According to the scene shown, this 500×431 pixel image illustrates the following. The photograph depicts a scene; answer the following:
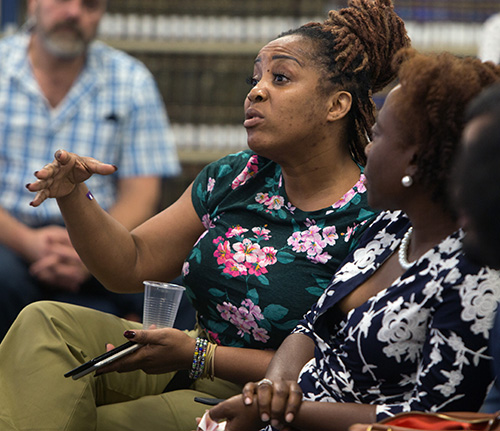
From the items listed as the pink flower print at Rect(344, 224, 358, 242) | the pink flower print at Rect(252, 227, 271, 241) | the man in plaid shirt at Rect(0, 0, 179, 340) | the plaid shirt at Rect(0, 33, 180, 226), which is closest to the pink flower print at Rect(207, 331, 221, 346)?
the pink flower print at Rect(252, 227, 271, 241)

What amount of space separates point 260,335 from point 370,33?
664 millimetres

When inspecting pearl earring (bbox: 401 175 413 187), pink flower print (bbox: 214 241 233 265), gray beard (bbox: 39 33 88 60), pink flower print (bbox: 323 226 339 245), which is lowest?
pink flower print (bbox: 214 241 233 265)

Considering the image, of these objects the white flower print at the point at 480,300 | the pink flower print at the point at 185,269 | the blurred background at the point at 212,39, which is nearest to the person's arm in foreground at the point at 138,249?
the pink flower print at the point at 185,269

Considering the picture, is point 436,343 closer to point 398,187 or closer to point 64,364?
point 398,187

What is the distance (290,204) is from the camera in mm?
1733

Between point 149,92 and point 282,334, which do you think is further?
point 149,92

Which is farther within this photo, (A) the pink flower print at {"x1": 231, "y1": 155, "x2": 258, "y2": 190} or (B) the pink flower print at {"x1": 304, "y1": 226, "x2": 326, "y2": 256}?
(A) the pink flower print at {"x1": 231, "y1": 155, "x2": 258, "y2": 190}

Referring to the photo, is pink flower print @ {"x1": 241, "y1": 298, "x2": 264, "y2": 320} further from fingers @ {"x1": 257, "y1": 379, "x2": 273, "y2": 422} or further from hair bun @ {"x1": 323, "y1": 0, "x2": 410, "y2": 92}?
hair bun @ {"x1": 323, "y1": 0, "x2": 410, "y2": 92}

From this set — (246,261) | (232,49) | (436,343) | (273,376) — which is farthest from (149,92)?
(436,343)

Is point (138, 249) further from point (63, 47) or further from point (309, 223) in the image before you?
point (63, 47)

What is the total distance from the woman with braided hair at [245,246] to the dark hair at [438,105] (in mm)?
377

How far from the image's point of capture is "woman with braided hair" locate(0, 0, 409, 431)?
5.23ft

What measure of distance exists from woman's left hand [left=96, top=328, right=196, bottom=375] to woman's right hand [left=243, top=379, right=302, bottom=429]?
326 millimetres

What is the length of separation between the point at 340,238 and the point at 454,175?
22.7 inches
